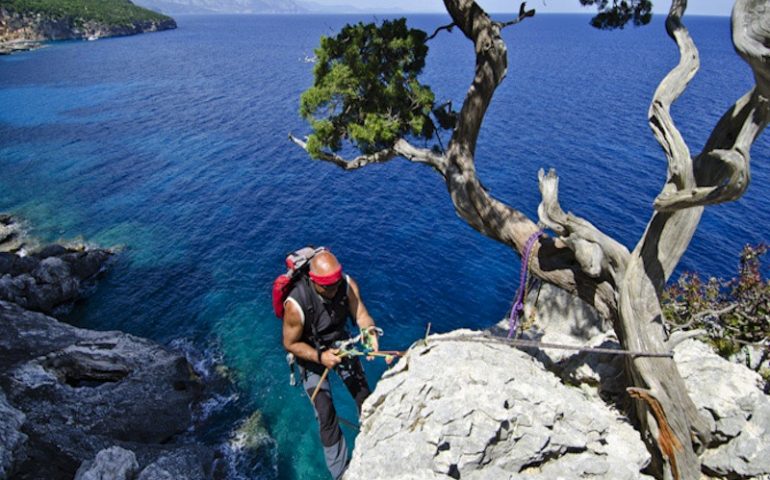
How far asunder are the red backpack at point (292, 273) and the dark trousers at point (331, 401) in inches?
79.7

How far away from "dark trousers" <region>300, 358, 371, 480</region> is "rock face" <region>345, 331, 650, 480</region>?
1.47 meters

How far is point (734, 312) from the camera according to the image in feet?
41.1

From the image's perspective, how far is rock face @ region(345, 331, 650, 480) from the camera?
312 inches

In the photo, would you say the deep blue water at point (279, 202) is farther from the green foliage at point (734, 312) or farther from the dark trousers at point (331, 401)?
the green foliage at point (734, 312)

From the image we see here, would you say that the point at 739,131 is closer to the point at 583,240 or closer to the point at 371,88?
the point at 583,240

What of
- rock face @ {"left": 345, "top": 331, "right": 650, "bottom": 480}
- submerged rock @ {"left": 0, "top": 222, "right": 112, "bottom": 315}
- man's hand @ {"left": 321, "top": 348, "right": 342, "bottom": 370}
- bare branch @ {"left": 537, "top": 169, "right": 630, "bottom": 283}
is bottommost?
submerged rock @ {"left": 0, "top": 222, "right": 112, "bottom": 315}

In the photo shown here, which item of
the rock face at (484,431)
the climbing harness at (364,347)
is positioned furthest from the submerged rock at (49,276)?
the rock face at (484,431)

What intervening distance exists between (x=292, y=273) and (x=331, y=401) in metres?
3.57

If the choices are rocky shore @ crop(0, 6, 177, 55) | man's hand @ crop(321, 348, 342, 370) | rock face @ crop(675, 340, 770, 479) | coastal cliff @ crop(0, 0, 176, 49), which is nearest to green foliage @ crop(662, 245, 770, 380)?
rock face @ crop(675, 340, 770, 479)

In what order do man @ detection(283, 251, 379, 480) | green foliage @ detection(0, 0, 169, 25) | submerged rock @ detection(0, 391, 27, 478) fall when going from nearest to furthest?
man @ detection(283, 251, 379, 480)
submerged rock @ detection(0, 391, 27, 478)
green foliage @ detection(0, 0, 169, 25)

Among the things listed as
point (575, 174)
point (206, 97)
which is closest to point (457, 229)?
point (575, 174)

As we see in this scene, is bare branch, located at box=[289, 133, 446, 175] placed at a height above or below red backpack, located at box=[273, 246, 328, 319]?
above

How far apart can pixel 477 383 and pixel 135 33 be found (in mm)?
223693

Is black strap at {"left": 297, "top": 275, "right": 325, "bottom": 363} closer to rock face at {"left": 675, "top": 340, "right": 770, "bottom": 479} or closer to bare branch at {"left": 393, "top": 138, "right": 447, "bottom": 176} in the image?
bare branch at {"left": 393, "top": 138, "right": 447, "bottom": 176}
